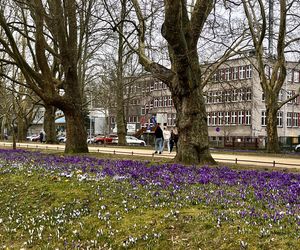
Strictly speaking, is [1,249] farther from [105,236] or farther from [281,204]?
[281,204]

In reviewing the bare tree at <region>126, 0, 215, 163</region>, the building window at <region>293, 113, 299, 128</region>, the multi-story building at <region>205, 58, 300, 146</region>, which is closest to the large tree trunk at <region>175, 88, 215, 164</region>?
the bare tree at <region>126, 0, 215, 163</region>

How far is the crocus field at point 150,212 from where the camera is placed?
5.54 m

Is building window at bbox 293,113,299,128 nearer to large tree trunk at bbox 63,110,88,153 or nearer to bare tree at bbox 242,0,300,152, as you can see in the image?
bare tree at bbox 242,0,300,152

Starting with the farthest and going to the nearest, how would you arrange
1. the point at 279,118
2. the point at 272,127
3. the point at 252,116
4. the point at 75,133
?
the point at 279,118
the point at 252,116
the point at 272,127
the point at 75,133

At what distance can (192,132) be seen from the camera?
14281 millimetres

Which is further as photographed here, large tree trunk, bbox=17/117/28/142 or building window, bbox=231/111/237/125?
building window, bbox=231/111/237/125

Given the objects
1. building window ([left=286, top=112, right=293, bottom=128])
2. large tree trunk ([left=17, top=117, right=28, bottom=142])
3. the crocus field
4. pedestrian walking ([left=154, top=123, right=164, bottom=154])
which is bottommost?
the crocus field

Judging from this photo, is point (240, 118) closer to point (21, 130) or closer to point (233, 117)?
point (233, 117)

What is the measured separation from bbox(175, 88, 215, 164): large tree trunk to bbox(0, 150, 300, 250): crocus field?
365 cm

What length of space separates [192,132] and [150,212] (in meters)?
7.67

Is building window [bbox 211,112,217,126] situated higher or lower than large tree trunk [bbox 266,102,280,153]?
higher

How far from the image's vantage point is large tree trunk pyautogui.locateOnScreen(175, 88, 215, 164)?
46.9 feet

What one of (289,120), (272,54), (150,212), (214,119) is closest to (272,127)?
(272,54)

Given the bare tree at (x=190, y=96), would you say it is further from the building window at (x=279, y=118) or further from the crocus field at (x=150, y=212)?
the building window at (x=279, y=118)
